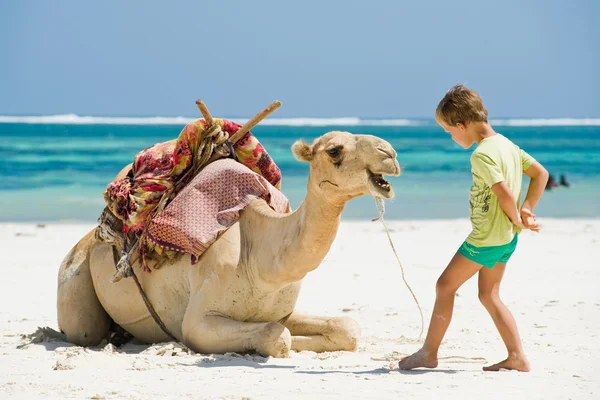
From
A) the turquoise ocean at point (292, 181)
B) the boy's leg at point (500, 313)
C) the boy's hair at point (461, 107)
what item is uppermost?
the boy's hair at point (461, 107)

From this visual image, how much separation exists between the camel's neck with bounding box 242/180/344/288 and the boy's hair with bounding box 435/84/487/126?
77cm

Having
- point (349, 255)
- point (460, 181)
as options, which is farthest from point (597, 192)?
point (349, 255)

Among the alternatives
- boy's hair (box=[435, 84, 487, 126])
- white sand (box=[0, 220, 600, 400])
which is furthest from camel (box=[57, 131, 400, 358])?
boy's hair (box=[435, 84, 487, 126])

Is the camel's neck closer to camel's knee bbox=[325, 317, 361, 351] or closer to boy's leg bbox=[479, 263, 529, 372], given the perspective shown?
camel's knee bbox=[325, 317, 361, 351]

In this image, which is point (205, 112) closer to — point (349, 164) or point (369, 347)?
point (349, 164)

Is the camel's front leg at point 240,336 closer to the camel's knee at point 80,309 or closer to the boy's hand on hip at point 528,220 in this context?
the camel's knee at point 80,309

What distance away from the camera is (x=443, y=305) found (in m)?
5.30

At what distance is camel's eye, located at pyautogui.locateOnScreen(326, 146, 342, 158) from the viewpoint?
17.0 feet

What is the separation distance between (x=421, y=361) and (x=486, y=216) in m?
0.92

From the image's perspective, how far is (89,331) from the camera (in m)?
6.76

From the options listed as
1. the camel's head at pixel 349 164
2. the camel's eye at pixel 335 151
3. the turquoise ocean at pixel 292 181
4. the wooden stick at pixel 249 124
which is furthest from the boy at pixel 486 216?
the turquoise ocean at pixel 292 181

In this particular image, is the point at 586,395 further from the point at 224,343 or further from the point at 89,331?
the point at 89,331

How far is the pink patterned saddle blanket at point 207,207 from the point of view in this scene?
6.06 meters

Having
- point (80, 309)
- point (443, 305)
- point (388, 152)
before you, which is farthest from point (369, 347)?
point (80, 309)
